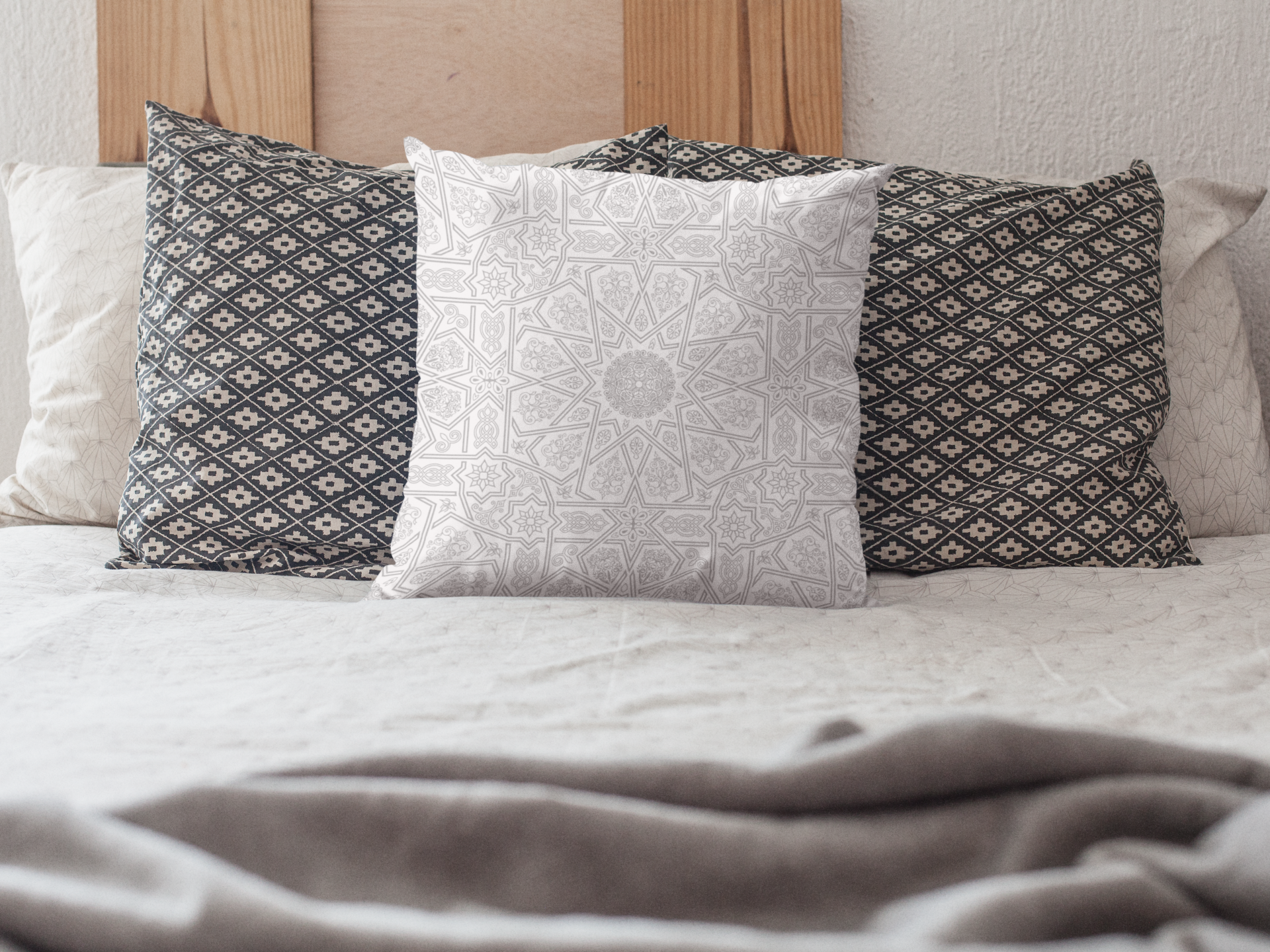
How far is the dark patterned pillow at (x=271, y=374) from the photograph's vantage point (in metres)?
1.00

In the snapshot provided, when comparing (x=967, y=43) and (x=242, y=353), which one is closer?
(x=242, y=353)

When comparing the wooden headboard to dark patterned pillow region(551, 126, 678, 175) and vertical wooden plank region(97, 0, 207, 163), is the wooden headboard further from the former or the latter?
dark patterned pillow region(551, 126, 678, 175)

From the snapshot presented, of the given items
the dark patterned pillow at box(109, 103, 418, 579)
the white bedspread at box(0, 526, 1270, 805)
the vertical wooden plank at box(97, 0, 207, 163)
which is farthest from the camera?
the vertical wooden plank at box(97, 0, 207, 163)

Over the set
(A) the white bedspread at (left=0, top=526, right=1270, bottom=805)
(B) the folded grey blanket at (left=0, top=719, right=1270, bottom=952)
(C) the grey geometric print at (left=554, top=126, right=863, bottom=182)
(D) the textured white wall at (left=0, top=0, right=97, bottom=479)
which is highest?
(D) the textured white wall at (left=0, top=0, right=97, bottom=479)

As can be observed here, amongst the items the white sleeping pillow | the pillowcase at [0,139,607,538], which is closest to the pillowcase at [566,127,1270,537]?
the white sleeping pillow

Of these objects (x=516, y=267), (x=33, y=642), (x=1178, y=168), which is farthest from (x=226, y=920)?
(x=1178, y=168)

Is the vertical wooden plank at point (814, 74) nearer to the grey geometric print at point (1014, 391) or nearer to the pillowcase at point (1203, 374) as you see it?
the pillowcase at point (1203, 374)

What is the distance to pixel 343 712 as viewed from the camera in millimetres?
560

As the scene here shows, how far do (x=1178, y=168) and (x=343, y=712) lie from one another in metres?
1.75

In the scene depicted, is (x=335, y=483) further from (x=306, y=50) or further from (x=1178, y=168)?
(x=1178, y=168)

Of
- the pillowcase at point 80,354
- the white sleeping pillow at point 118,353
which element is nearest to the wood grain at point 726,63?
the white sleeping pillow at point 118,353

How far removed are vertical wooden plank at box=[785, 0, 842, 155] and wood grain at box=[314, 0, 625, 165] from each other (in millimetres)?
302

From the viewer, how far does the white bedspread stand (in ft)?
1.68

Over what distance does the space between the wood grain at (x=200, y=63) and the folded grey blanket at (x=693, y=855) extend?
1418 millimetres
